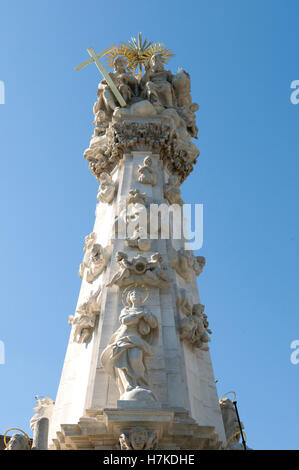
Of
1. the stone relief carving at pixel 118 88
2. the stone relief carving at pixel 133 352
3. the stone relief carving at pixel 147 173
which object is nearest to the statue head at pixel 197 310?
the stone relief carving at pixel 133 352

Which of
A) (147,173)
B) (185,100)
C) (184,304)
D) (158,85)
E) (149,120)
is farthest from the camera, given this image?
(185,100)

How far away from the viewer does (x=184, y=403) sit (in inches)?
416

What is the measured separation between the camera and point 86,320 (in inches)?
485

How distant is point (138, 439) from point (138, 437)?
0.04 metres

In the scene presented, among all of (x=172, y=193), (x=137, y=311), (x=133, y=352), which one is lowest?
(x=133, y=352)

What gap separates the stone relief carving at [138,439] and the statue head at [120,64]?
1548cm

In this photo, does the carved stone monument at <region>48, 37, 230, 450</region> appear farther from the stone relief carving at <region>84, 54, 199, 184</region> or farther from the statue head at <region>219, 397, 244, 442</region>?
the statue head at <region>219, 397, 244, 442</region>

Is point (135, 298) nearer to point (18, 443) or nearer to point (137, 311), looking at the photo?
point (137, 311)

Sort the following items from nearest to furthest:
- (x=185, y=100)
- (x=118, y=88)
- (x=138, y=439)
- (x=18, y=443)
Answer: (x=138, y=439) → (x=18, y=443) → (x=118, y=88) → (x=185, y=100)

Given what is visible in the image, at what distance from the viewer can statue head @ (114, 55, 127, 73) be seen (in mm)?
20266

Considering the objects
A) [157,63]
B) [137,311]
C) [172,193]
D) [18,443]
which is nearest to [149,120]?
Result: [172,193]

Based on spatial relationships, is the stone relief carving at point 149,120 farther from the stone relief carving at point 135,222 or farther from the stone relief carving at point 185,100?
the stone relief carving at point 135,222

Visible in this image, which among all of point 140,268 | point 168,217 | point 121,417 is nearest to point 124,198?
point 168,217

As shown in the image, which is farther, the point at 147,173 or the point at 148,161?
the point at 148,161
